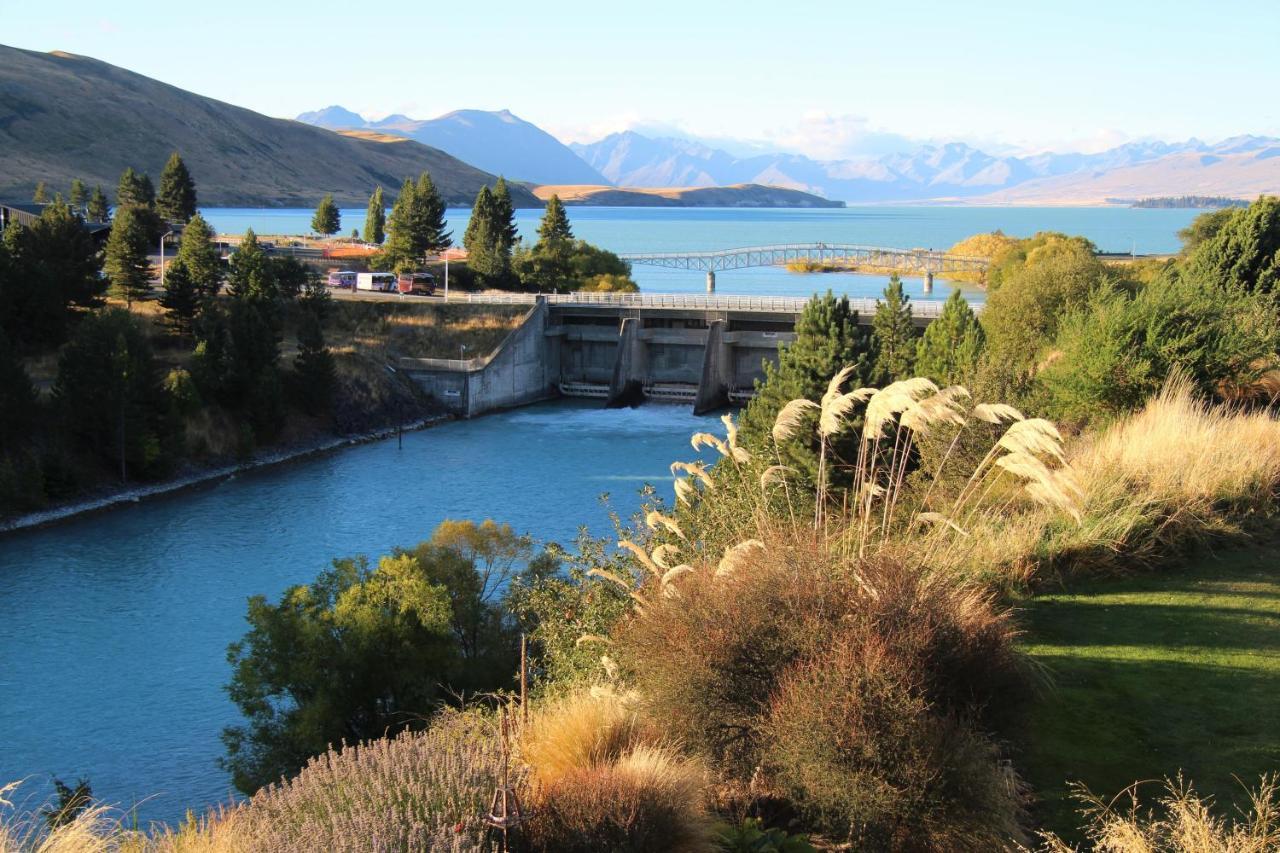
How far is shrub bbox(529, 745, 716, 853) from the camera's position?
583 cm

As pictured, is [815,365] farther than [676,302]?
No

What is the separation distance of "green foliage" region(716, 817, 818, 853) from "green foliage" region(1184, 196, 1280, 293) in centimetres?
2300

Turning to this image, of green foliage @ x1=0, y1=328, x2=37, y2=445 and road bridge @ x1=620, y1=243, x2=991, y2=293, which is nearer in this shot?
green foliage @ x1=0, y1=328, x2=37, y2=445

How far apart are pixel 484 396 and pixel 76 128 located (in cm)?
12729

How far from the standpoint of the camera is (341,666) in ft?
55.7

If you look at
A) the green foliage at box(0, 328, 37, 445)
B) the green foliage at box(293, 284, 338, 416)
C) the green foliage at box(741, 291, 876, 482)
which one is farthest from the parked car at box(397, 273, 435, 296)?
the green foliage at box(741, 291, 876, 482)

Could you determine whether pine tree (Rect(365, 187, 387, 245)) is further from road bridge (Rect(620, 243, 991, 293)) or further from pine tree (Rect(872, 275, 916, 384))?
pine tree (Rect(872, 275, 916, 384))

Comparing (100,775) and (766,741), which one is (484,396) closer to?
(100,775)

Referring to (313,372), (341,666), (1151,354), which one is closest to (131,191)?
(313,372)

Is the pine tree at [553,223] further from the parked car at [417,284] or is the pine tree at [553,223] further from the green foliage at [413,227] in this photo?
the parked car at [417,284]

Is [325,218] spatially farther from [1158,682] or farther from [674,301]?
[1158,682]

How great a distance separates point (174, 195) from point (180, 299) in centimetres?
3277

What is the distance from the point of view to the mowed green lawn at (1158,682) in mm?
6809

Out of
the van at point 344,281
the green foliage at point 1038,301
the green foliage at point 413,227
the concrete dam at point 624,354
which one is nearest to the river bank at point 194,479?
the concrete dam at point 624,354
